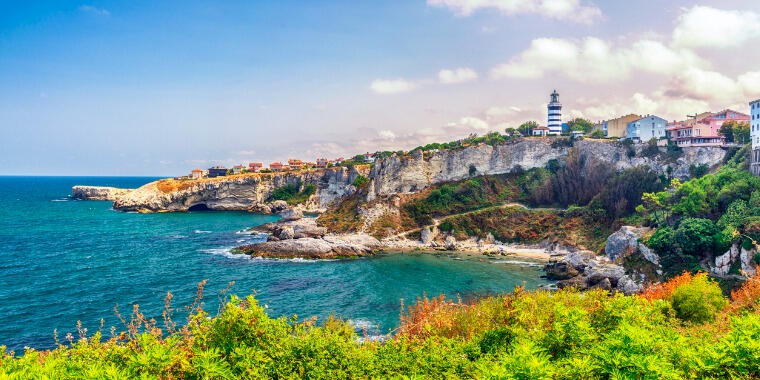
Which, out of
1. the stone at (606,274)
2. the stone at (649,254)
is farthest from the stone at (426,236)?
the stone at (649,254)

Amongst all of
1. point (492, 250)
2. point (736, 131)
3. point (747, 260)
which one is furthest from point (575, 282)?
point (736, 131)

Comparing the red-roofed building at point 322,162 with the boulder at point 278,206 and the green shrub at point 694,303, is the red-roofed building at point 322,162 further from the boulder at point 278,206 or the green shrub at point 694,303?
the green shrub at point 694,303

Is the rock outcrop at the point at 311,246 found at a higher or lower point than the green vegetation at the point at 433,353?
lower

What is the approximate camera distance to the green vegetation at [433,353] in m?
9.12

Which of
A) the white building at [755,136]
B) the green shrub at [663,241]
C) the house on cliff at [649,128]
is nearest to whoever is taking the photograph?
the green shrub at [663,241]

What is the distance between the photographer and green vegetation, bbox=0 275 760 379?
9.12 meters

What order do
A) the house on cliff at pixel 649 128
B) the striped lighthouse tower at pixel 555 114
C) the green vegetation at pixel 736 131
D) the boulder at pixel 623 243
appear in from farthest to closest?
1. the striped lighthouse tower at pixel 555 114
2. the house on cliff at pixel 649 128
3. the green vegetation at pixel 736 131
4. the boulder at pixel 623 243

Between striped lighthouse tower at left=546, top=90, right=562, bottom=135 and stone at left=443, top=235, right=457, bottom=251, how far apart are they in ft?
128

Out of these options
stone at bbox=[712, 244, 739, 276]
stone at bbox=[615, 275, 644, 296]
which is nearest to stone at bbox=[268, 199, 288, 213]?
stone at bbox=[615, 275, 644, 296]

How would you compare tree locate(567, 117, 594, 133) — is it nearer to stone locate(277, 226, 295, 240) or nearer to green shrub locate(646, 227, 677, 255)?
green shrub locate(646, 227, 677, 255)

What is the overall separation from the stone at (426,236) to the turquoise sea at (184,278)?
608cm

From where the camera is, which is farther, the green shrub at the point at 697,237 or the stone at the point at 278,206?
the stone at the point at 278,206

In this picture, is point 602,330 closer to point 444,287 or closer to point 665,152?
point 444,287

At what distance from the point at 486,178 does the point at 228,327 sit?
6572 cm
